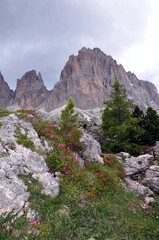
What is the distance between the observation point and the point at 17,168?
11.3 meters

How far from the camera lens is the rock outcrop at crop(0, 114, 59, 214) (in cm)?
930

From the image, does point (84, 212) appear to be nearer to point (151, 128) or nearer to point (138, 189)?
point (138, 189)

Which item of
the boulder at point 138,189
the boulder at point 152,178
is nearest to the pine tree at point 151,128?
the boulder at point 152,178

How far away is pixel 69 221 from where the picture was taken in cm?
927

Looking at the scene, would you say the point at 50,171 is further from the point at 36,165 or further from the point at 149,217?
the point at 149,217

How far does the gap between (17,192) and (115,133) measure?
20027 mm

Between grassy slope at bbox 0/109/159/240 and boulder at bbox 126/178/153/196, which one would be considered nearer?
grassy slope at bbox 0/109/159/240

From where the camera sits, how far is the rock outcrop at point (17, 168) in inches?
366

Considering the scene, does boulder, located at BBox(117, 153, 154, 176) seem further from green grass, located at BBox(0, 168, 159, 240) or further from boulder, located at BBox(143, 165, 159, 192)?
green grass, located at BBox(0, 168, 159, 240)

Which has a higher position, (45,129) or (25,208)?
(45,129)

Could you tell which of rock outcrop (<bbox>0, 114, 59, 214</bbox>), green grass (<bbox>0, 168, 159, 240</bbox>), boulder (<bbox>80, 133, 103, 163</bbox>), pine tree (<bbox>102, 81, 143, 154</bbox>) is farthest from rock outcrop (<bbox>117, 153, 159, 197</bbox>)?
rock outcrop (<bbox>0, 114, 59, 214</bbox>)

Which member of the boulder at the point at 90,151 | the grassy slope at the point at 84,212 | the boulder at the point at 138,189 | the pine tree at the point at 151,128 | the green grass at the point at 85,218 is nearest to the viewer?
the grassy slope at the point at 84,212

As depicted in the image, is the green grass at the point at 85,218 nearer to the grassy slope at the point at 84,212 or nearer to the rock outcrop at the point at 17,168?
the grassy slope at the point at 84,212

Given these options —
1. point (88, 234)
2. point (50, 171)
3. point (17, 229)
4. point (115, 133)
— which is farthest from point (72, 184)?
point (115, 133)
